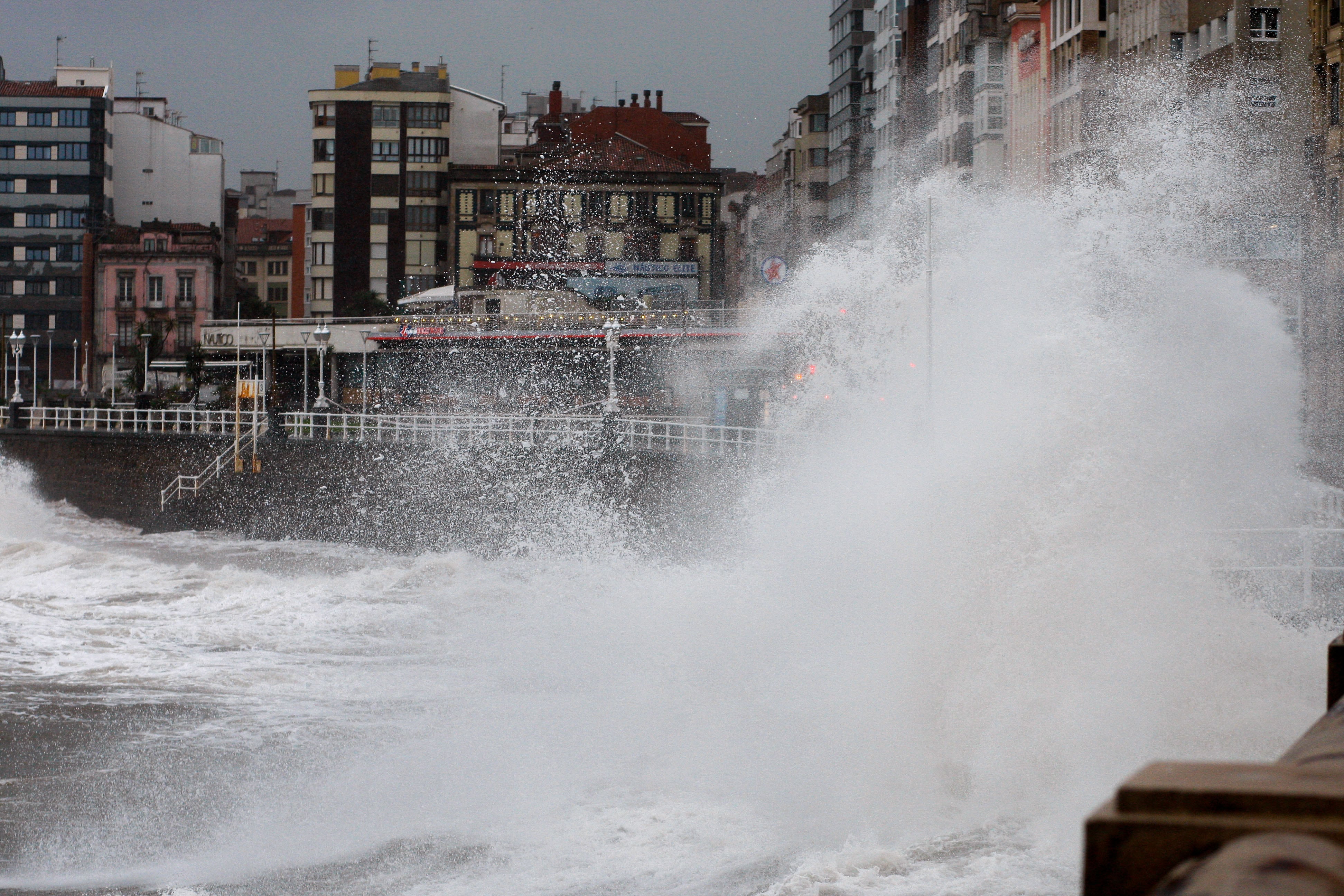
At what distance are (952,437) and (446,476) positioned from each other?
2317 centimetres

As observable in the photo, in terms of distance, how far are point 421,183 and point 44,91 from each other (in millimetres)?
26733

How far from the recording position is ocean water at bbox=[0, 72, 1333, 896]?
1121 centimetres

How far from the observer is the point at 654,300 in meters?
73.4

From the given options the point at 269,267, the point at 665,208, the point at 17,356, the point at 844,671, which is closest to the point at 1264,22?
the point at 844,671

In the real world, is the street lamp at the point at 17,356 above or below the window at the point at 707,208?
below

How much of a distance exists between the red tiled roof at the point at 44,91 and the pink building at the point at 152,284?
10127mm

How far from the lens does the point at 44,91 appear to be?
9200 centimetres

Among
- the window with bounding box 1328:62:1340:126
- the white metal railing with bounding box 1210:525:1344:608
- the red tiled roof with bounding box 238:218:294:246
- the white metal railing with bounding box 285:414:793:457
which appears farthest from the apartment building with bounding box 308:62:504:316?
the white metal railing with bounding box 1210:525:1344:608

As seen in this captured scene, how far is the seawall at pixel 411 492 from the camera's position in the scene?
31156 mm

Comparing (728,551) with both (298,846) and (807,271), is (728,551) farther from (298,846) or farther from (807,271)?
(298,846)

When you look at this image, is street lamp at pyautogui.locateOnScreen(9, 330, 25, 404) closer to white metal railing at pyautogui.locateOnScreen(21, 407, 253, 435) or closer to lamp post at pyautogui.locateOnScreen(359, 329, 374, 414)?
white metal railing at pyautogui.locateOnScreen(21, 407, 253, 435)

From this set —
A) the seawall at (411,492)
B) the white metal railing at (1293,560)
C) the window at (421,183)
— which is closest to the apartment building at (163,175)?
the window at (421,183)

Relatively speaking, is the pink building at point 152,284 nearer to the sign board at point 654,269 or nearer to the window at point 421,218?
the window at point 421,218

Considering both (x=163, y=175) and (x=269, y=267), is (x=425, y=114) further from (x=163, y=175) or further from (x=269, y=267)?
(x=269, y=267)
